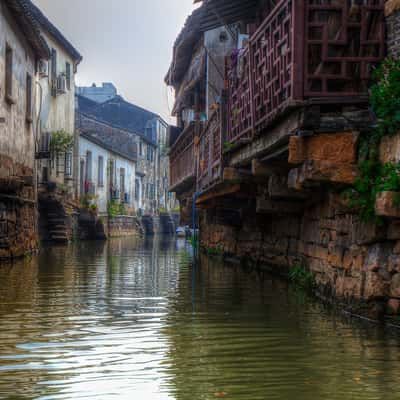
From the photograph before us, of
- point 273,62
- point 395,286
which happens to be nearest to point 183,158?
point 273,62

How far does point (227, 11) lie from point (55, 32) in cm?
1511

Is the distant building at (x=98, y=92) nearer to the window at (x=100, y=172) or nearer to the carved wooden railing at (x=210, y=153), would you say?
the window at (x=100, y=172)

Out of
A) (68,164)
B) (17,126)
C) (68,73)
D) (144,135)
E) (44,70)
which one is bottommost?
(17,126)

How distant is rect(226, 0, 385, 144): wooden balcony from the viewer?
7668mm

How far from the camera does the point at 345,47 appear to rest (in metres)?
8.16

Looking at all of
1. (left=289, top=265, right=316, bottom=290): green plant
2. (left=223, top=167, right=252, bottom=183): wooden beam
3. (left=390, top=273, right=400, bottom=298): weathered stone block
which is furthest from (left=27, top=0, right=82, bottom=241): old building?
(left=390, top=273, right=400, bottom=298): weathered stone block

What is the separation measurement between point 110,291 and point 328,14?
15.9 feet

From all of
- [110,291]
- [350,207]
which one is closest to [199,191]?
[110,291]

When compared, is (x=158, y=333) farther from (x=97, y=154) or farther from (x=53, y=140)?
(x=97, y=154)

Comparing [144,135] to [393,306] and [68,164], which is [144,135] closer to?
[68,164]

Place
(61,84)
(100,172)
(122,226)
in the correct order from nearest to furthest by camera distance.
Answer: (61,84), (100,172), (122,226)

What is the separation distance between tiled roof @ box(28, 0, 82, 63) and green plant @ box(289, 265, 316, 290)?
15.5m

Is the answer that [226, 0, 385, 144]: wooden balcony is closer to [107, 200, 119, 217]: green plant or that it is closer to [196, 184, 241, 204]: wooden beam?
[196, 184, 241, 204]: wooden beam

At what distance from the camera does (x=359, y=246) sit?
24.5ft
